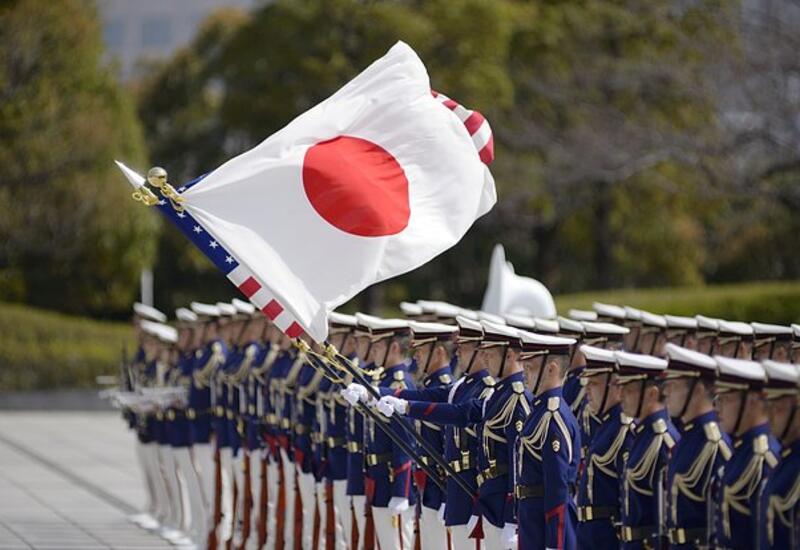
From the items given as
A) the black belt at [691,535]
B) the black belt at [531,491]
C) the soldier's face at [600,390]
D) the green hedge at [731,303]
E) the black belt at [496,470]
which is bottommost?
the black belt at [691,535]

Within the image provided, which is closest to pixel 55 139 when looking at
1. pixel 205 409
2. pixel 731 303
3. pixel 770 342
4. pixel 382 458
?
pixel 731 303

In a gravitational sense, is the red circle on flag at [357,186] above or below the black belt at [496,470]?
above

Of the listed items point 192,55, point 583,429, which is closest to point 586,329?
point 583,429

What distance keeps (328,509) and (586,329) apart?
92.3 inches

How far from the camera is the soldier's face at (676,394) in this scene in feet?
24.5

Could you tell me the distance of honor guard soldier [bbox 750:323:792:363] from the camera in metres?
9.77

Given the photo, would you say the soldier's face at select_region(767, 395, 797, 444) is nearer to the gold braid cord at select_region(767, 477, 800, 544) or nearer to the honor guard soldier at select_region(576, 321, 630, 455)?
the gold braid cord at select_region(767, 477, 800, 544)

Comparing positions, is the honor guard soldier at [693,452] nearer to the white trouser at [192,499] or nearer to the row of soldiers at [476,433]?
the row of soldiers at [476,433]

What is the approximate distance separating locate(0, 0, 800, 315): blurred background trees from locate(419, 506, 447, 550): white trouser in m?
16.5

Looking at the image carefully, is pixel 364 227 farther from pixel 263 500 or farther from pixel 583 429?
pixel 263 500

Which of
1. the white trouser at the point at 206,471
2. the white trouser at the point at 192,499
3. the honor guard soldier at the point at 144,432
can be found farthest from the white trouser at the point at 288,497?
the honor guard soldier at the point at 144,432

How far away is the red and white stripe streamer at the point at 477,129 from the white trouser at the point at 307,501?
282cm

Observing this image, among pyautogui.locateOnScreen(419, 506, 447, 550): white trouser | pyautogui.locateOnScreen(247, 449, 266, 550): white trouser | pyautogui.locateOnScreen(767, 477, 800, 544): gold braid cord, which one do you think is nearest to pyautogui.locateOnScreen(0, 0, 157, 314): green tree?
pyautogui.locateOnScreen(247, 449, 266, 550): white trouser

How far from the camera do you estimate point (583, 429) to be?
32.1 ft
